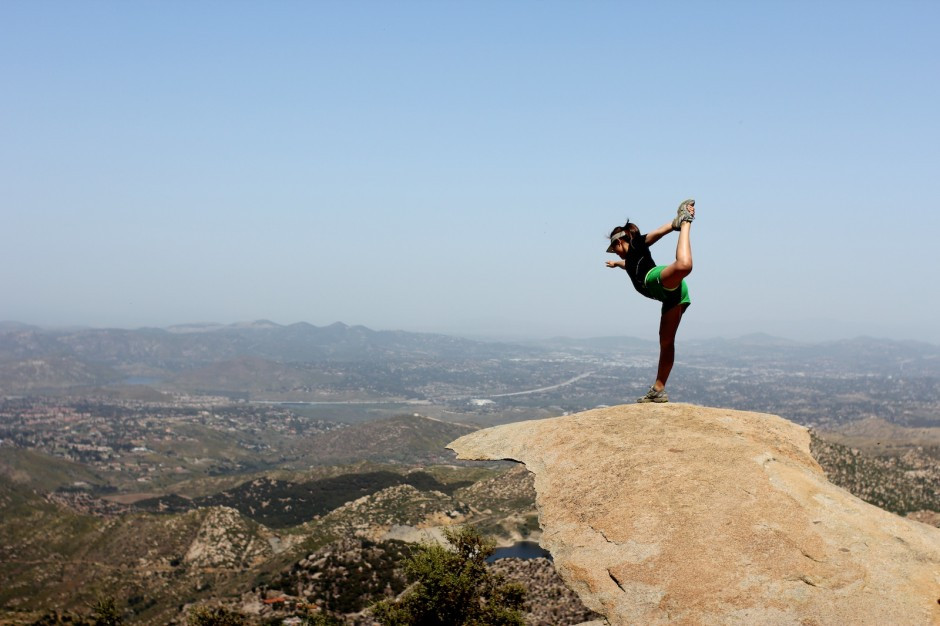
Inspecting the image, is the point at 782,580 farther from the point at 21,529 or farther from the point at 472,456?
the point at 21,529

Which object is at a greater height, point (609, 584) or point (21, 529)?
point (609, 584)

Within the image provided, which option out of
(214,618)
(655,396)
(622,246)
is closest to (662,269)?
(622,246)

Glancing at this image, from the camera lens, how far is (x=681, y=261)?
9922mm

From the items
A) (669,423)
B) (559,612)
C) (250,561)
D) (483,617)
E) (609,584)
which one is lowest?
(250,561)

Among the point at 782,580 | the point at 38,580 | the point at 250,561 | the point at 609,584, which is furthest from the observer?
the point at 250,561

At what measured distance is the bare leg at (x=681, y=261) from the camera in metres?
9.87

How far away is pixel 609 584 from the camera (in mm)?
7922

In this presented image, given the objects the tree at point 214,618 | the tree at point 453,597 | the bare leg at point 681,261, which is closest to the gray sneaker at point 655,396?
the bare leg at point 681,261

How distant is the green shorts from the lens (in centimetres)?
1058

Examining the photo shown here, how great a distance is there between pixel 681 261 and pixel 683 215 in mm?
844

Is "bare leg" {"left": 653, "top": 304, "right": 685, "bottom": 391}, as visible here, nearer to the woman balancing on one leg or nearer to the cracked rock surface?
the woman balancing on one leg

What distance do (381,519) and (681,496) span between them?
128m

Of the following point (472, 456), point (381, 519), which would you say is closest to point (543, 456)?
point (472, 456)

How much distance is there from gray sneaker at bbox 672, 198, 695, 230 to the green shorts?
2.46 ft
